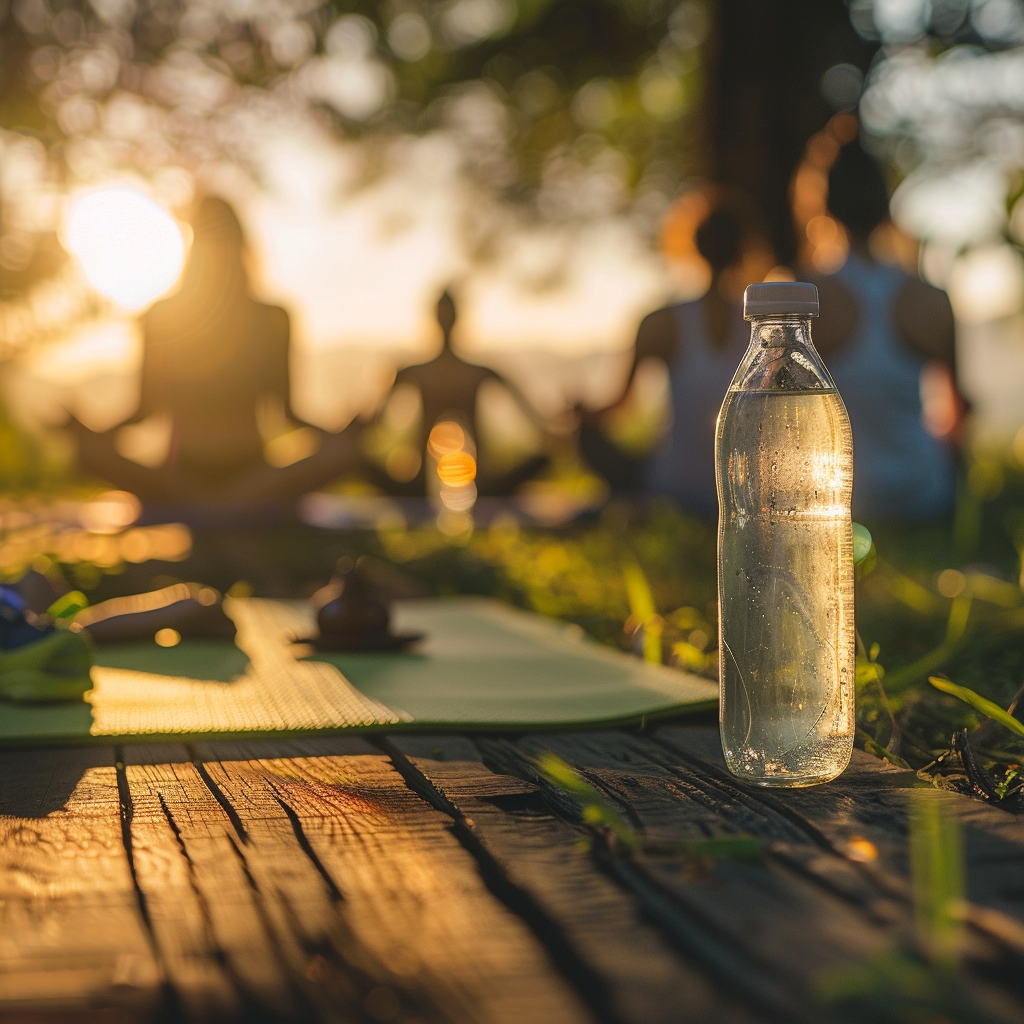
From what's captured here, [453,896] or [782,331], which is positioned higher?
[782,331]

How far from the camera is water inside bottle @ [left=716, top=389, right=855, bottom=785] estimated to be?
5.55 feet

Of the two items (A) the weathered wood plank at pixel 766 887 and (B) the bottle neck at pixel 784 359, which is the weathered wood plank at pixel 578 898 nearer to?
(A) the weathered wood plank at pixel 766 887

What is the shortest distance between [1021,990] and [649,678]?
5.16 ft

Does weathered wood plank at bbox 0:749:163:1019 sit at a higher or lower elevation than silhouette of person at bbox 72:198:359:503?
lower

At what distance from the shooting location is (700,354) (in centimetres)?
621

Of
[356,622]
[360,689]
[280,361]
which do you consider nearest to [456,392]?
[280,361]

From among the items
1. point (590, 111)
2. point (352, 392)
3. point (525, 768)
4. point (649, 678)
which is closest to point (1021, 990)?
point (525, 768)

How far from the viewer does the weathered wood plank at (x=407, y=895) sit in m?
1.00

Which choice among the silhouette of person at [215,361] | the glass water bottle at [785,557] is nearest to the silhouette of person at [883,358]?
the silhouette of person at [215,361]

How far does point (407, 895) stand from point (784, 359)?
2.98 ft

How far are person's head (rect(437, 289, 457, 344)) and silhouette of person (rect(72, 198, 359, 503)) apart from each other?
917mm

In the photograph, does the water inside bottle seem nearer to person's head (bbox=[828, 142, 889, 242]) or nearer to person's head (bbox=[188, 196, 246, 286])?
person's head (bbox=[828, 142, 889, 242])

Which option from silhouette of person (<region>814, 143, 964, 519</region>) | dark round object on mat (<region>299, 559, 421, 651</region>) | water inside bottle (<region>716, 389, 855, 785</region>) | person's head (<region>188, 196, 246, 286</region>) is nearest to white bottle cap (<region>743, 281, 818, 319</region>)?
water inside bottle (<region>716, 389, 855, 785</region>)

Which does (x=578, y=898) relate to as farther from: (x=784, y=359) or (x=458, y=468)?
(x=458, y=468)
